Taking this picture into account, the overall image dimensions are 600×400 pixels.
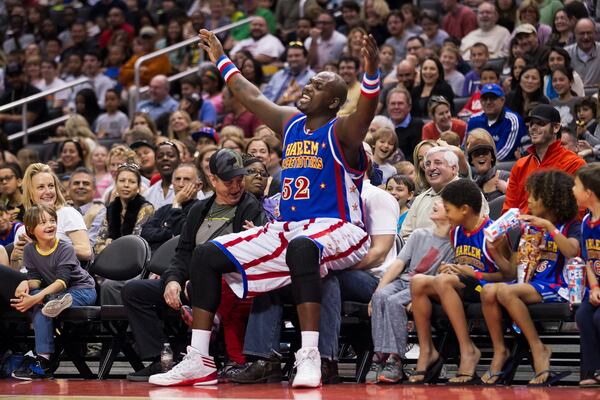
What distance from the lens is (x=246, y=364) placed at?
6.59 m

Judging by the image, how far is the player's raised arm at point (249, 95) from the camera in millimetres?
7000

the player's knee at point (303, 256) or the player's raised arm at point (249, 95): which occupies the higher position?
the player's raised arm at point (249, 95)

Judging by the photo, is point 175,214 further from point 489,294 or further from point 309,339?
point 489,294

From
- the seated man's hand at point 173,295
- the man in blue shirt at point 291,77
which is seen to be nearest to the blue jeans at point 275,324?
the seated man's hand at point 173,295

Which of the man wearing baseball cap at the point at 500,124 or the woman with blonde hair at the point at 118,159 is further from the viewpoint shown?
the woman with blonde hair at the point at 118,159

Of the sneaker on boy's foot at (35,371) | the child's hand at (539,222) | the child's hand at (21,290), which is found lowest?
the sneaker on boy's foot at (35,371)

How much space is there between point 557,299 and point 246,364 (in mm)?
1798

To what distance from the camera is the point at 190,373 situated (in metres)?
6.40

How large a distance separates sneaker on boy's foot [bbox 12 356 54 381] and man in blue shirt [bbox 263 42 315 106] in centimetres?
621

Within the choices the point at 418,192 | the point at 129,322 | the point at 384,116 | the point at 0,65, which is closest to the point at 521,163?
the point at 418,192

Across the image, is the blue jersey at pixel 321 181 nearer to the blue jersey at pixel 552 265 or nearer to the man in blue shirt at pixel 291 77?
the blue jersey at pixel 552 265

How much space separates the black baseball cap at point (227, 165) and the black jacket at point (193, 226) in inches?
9.7

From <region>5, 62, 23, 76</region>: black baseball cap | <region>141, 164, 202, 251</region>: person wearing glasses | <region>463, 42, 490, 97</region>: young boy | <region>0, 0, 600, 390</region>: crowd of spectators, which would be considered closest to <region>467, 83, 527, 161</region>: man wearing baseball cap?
<region>0, 0, 600, 390</region>: crowd of spectators

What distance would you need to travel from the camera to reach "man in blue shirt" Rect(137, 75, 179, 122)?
555 inches
